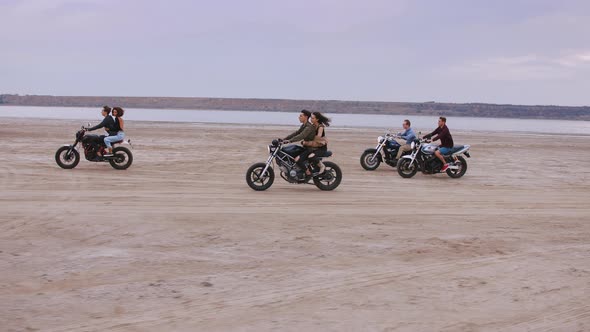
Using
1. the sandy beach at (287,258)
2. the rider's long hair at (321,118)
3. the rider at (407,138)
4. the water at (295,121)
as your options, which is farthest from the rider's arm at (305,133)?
the water at (295,121)

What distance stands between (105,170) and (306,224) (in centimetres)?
765

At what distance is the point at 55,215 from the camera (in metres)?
8.71

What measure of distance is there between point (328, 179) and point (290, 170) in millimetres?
792

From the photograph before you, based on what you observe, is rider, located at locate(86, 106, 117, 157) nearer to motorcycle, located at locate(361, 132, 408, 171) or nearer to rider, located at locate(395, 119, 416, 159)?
motorcycle, located at locate(361, 132, 408, 171)

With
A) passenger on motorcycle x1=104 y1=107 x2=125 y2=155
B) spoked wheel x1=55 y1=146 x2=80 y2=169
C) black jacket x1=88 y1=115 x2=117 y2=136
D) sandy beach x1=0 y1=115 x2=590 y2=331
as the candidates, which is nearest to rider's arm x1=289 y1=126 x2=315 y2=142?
sandy beach x1=0 y1=115 x2=590 y2=331

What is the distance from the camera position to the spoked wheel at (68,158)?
1466 centimetres

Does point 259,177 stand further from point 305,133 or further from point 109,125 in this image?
point 109,125

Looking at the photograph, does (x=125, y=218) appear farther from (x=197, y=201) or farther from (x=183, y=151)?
(x=183, y=151)

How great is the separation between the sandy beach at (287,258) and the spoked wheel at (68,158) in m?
2.14

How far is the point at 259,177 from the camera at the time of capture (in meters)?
11.7

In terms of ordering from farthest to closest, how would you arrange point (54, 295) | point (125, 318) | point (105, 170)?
point (105, 170)
point (54, 295)
point (125, 318)

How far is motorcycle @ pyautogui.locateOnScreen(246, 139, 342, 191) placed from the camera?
11.7 m

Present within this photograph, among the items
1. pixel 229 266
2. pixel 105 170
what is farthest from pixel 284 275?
pixel 105 170

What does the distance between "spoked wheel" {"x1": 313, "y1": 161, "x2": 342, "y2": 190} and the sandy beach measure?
25cm
